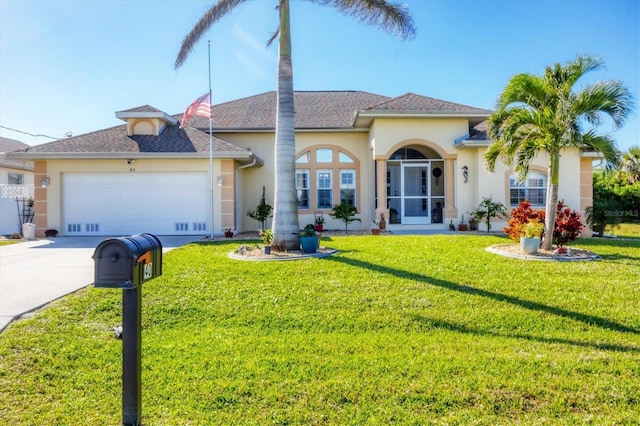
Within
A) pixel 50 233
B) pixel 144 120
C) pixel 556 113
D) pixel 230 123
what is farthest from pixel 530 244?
pixel 50 233

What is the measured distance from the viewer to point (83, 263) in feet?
30.2

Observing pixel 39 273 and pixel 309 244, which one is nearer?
pixel 39 273

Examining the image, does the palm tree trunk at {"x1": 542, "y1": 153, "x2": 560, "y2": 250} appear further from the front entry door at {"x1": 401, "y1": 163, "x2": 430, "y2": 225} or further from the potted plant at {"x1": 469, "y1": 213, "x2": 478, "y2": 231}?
the front entry door at {"x1": 401, "y1": 163, "x2": 430, "y2": 225}

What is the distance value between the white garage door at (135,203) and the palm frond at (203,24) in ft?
16.1

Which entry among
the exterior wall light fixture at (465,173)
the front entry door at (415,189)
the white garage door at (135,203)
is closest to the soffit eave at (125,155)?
the white garage door at (135,203)

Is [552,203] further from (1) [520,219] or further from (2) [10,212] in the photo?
(2) [10,212]

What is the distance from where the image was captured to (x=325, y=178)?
1783 cm

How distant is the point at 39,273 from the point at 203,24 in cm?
799

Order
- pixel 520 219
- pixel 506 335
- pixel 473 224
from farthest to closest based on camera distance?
pixel 473 224 → pixel 520 219 → pixel 506 335

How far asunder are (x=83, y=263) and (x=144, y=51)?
343 inches

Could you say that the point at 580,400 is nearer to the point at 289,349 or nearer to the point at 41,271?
the point at 289,349

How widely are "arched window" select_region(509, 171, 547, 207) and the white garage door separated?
12.8 m

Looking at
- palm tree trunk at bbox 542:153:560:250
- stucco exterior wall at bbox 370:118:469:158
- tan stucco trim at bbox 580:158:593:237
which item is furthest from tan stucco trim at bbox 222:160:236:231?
tan stucco trim at bbox 580:158:593:237

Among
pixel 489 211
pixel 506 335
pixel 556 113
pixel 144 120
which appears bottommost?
pixel 506 335
